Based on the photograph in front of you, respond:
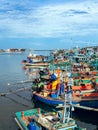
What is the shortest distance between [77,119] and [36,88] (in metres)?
12.8

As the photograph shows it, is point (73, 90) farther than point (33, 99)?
No

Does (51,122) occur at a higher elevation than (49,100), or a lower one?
higher

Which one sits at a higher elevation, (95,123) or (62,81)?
(62,81)

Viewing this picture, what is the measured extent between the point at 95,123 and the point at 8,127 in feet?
37.4

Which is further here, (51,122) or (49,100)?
(49,100)

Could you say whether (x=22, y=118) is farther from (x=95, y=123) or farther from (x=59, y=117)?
(x=95, y=123)

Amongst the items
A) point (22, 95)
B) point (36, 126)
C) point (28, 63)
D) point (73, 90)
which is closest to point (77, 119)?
point (73, 90)

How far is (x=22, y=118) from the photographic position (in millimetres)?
30453

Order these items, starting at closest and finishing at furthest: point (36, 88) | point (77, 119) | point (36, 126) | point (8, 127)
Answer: point (36, 126) < point (8, 127) < point (77, 119) < point (36, 88)

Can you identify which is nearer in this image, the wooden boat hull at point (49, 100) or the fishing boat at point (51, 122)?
the fishing boat at point (51, 122)

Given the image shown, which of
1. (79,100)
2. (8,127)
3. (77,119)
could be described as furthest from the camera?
(79,100)

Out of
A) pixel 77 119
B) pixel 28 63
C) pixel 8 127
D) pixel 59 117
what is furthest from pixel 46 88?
pixel 28 63

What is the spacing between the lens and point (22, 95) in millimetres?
51156

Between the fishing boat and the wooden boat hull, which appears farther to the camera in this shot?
the wooden boat hull
